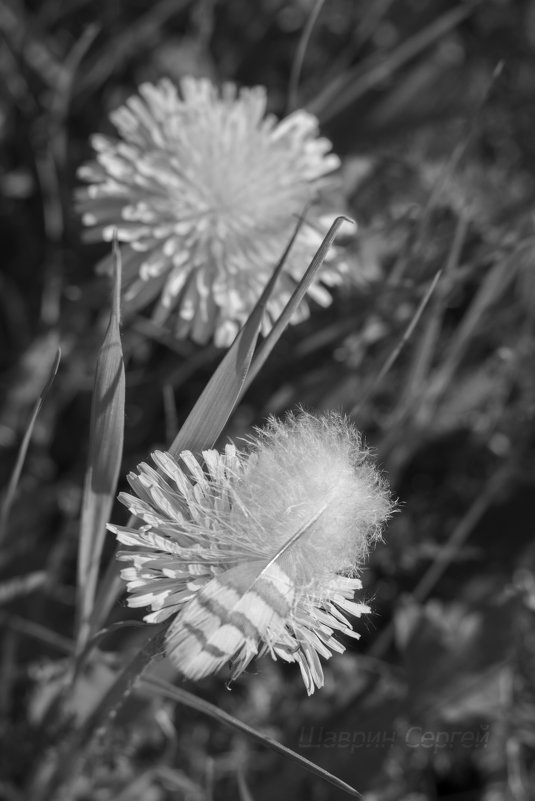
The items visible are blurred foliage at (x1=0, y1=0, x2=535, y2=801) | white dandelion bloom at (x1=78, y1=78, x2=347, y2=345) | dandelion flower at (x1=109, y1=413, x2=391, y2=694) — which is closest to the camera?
dandelion flower at (x1=109, y1=413, x2=391, y2=694)

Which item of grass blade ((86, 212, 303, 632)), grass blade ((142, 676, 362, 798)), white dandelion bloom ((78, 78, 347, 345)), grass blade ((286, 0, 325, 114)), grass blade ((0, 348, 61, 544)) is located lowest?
grass blade ((142, 676, 362, 798))

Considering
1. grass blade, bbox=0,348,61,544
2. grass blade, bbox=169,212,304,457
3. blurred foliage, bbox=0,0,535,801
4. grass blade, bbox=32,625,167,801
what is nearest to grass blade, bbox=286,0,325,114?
blurred foliage, bbox=0,0,535,801

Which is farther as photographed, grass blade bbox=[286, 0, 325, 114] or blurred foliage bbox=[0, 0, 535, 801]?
blurred foliage bbox=[0, 0, 535, 801]

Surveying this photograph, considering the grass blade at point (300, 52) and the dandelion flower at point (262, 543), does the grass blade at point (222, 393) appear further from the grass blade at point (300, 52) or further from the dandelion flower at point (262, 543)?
the grass blade at point (300, 52)

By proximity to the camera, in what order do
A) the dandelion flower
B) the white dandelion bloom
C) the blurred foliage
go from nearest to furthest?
1. the dandelion flower
2. the white dandelion bloom
3. the blurred foliage

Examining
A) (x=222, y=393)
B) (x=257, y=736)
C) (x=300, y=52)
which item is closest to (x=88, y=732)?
(x=257, y=736)

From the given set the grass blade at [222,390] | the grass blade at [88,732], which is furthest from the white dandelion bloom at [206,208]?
the grass blade at [88,732]

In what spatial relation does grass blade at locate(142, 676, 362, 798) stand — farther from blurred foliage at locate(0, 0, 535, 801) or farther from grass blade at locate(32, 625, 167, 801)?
blurred foliage at locate(0, 0, 535, 801)
